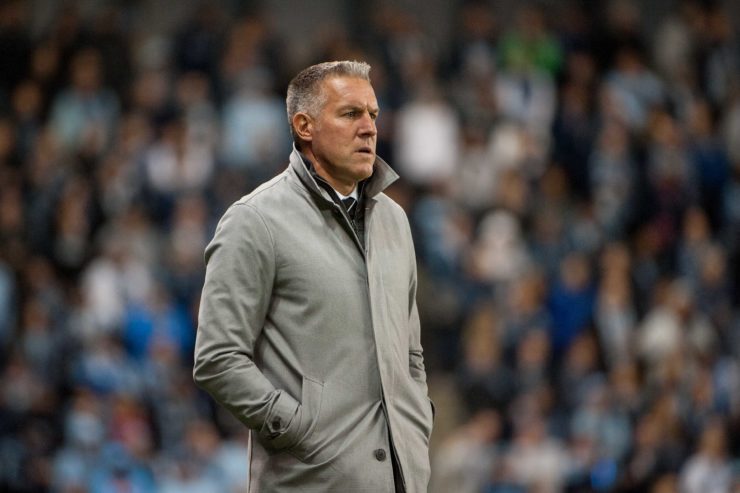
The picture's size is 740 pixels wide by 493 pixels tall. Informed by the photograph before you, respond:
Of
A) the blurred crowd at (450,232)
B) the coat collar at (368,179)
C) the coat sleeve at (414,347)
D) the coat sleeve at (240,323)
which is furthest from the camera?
the blurred crowd at (450,232)

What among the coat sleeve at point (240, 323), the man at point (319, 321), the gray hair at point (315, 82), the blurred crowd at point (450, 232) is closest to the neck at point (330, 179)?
the man at point (319, 321)

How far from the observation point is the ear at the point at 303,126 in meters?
4.12

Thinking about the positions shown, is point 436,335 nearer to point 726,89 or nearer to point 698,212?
point 698,212

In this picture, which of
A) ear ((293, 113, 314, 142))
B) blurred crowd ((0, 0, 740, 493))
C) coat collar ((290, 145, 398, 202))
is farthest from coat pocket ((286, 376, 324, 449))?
blurred crowd ((0, 0, 740, 493))

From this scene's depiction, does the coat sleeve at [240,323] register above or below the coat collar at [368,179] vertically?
below

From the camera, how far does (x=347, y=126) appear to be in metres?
4.07

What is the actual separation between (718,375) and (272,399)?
26.9 feet

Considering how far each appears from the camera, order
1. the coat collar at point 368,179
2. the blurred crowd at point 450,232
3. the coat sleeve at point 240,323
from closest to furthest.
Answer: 1. the coat sleeve at point 240,323
2. the coat collar at point 368,179
3. the blurred crowd at point 450,232

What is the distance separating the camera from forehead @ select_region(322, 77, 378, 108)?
13.3 feet

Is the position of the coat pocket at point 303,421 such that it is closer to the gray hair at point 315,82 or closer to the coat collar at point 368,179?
the coat collar at point 368,179

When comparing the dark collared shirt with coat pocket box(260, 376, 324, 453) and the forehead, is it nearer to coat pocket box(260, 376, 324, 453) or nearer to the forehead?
the forehead

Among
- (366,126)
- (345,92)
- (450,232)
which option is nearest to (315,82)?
(345,92)

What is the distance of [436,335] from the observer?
11.5 m

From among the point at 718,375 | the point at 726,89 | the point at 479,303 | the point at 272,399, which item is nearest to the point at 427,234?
the point at 479,303
